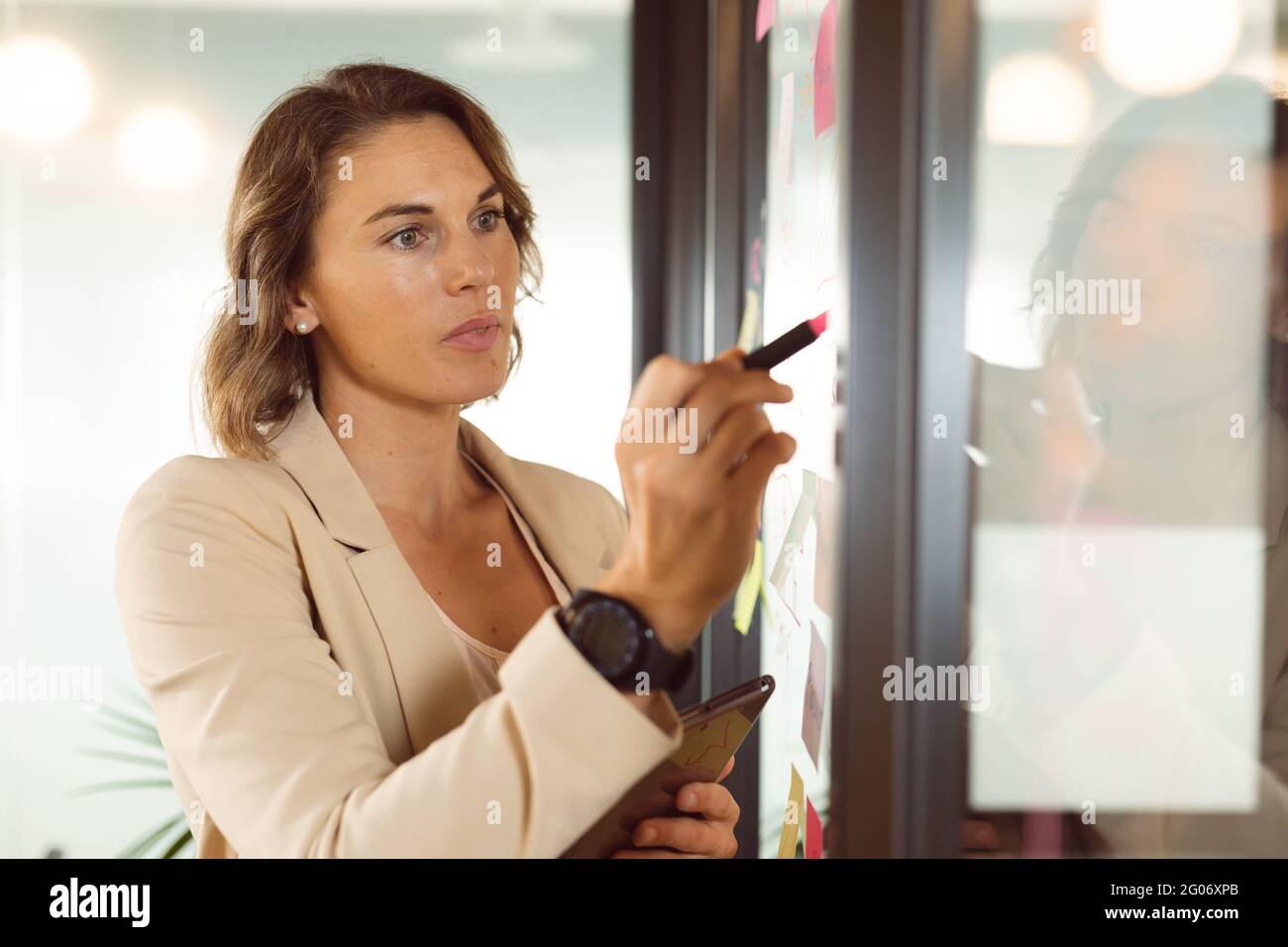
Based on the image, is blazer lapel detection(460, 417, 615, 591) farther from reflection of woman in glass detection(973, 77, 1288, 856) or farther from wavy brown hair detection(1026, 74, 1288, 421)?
wavy brown hair detection(1026, 74, 1288, 421)

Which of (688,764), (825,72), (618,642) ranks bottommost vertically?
(688,764)

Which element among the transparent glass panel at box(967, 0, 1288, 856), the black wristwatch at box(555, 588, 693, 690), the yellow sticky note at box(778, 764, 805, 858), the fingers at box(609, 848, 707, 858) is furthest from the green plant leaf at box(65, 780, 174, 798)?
the transparent glass panel at box(967, 0, 1288, 856)

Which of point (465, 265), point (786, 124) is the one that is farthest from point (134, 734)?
point (786, 124)

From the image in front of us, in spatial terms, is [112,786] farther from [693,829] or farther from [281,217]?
[693,829]

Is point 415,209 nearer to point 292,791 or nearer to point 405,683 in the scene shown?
point 405,683

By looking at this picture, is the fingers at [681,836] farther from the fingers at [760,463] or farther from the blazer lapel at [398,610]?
the fingers at [760,463]

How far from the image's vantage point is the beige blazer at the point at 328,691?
75cm

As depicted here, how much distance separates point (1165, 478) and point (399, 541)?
2.64 ft

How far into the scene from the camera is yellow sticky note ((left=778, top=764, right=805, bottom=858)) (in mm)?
1346

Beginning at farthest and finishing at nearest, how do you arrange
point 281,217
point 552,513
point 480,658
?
point 552,513 < point 281,217 < point 480,658

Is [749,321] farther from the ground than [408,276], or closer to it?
farther from the ground

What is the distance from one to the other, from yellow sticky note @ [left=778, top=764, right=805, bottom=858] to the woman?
31 cm

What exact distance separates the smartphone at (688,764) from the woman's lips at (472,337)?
0.48 meters

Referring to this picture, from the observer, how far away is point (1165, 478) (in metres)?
0.70
